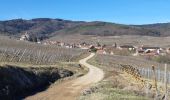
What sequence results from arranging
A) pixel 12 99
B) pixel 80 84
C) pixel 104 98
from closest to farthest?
1. pixel 104 98
2. pixel 12 99
3. pixel 80 84

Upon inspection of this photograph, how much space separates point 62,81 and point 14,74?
11.3m

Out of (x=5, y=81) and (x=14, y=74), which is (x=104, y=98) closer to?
(x=5, y=81)

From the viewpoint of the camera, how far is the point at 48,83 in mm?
47688

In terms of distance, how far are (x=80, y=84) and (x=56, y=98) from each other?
1128cm

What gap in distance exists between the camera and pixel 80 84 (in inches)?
1853

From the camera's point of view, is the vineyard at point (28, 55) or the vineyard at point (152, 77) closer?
the vineyard at point (152, 77)

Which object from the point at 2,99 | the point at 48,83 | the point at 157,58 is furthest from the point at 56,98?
the point at 157,58

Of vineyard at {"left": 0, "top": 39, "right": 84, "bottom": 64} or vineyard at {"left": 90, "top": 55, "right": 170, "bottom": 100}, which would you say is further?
vineyard at {"left": 0, "top": 39, "right": 84, "bottom": 64}

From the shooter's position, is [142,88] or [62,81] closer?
[142,88]

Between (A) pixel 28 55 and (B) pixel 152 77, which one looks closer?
(B) pixel 152 77

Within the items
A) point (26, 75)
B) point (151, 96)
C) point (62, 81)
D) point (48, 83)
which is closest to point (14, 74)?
point (26, 75)

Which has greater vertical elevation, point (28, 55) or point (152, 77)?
point (28, 55)

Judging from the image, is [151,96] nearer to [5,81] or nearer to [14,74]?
[5,81]

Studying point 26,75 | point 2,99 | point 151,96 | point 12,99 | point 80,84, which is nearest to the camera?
point 151,96
